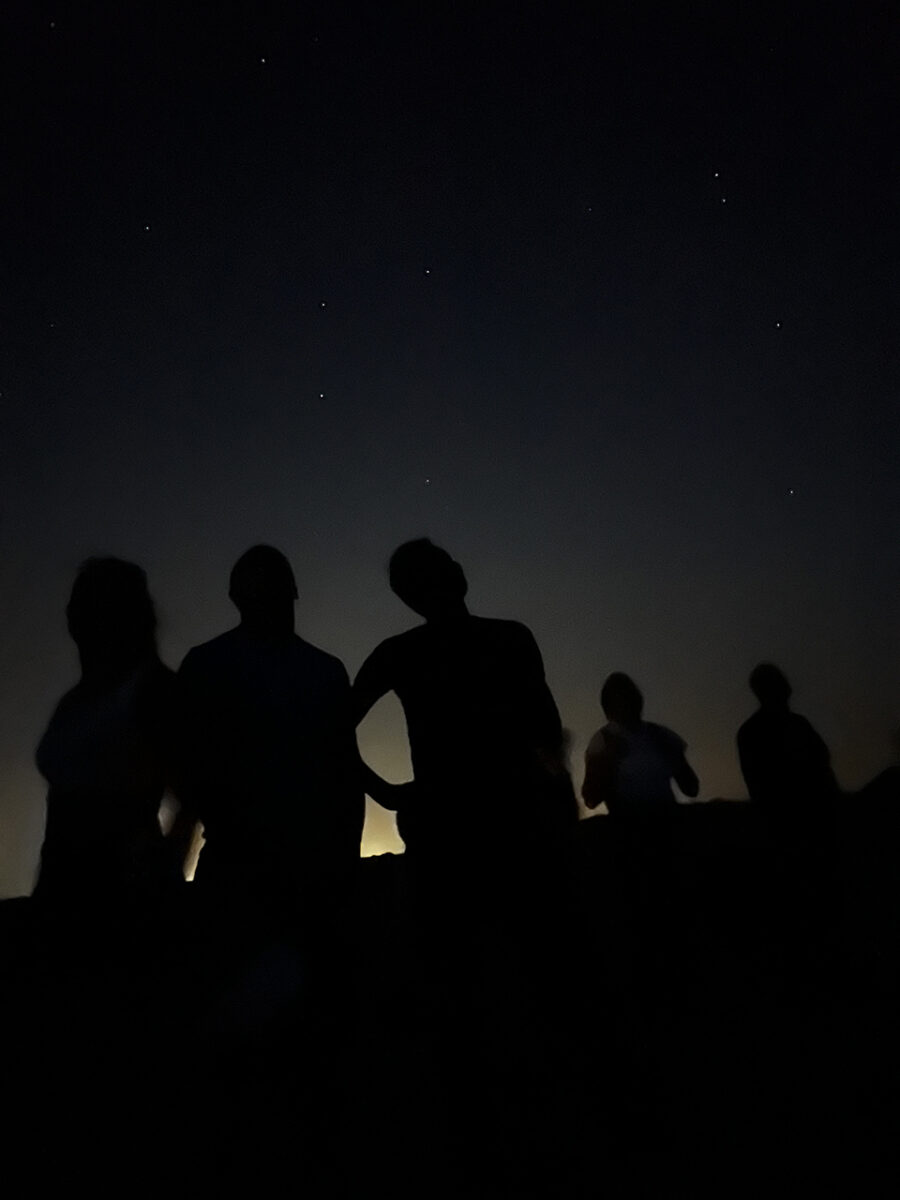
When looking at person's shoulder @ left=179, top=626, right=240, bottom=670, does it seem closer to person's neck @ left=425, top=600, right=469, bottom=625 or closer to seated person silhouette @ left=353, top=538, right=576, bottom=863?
seated person silhouette @ left=353, top=538, right=576, bottom=863

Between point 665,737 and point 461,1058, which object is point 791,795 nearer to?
point 665,737

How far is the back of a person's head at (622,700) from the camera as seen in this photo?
4539mm

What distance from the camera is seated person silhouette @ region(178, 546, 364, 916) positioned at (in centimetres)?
191

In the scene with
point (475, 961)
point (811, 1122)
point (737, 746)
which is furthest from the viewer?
point (737, 746)

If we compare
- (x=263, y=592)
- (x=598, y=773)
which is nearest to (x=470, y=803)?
(x=263, y=592)

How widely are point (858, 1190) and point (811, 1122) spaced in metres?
0.45

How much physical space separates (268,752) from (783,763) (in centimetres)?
290

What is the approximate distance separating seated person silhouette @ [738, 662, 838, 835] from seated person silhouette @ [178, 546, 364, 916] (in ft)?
8.56

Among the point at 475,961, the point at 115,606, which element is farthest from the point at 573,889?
the point at 115,606

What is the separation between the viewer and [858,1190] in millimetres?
1999

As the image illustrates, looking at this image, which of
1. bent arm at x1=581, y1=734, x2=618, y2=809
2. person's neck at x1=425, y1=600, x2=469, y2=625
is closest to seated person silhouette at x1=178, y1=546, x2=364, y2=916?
person's neck at x1=425, y1=600, x2=469, y2=625

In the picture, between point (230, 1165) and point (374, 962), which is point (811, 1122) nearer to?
point (230, 1165)

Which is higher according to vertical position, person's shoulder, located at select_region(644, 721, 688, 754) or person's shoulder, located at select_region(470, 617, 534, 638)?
person's shoulder, located at select_region(644, 721, 688, 754)

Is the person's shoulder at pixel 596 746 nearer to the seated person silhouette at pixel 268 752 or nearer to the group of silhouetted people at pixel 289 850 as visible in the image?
the group of silhouetted people at pixel 289 850
